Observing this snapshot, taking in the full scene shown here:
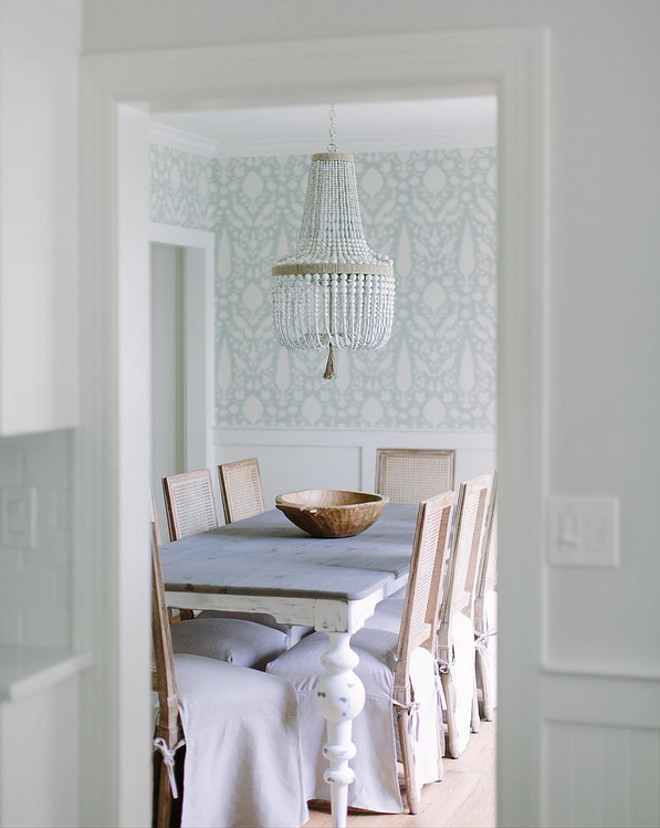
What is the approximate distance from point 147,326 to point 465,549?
2.21m

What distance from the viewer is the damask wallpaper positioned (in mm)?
5973

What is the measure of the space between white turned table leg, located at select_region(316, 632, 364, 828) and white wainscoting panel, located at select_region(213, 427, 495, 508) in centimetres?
283

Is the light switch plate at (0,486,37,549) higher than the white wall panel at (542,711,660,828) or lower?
higher

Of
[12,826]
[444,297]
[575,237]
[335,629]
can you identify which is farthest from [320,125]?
[12,826]

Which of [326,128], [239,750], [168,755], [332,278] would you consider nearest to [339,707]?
[239,750]

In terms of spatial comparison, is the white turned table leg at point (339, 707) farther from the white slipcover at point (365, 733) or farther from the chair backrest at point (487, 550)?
the chair backrest at point (487, 550)

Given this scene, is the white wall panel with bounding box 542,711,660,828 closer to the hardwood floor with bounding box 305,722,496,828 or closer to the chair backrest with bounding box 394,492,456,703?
the chair backrest with bounding box 394,492,456,703

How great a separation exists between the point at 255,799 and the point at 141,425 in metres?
1.48

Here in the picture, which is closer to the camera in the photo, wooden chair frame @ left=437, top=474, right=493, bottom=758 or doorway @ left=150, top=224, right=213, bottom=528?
wooden chair frame @ left=437, top=474, right=493, bottom=758

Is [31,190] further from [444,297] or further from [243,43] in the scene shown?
[444,297]

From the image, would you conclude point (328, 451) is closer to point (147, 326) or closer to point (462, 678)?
point (462, 678)

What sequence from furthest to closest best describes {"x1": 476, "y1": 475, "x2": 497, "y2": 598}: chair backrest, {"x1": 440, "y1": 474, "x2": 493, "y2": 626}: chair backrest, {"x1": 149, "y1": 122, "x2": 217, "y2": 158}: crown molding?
{"x1": 149, "y1": 122, "x2": 217, "y2": 158}: crown molding, {"x1": 476, "y1": 475, "x2": 497, "y2": 598}: chair backrest, {"x1": 440, "y1": 474, "x2": 493, "y2": 626}: chair backrest

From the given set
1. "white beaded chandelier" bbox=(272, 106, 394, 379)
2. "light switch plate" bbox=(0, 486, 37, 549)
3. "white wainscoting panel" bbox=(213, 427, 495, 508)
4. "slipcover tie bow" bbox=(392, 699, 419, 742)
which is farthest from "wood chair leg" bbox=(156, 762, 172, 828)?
"white wainscoting panel" bbox=(213, 427, 495, 508)

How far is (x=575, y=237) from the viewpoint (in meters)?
1.88
